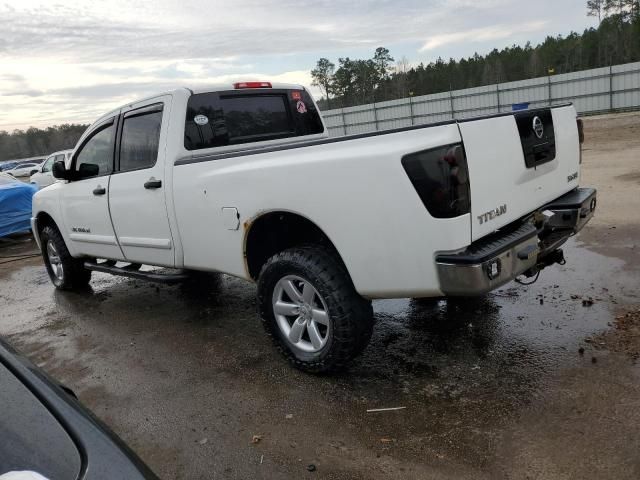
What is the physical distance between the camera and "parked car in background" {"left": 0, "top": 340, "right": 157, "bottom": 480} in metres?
1.42

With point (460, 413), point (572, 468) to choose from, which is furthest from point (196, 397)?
point (572, 468)

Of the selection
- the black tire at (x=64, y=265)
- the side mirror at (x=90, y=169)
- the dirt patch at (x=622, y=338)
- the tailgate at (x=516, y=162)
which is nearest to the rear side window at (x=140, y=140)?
the side mirror at (x=90, y=169)

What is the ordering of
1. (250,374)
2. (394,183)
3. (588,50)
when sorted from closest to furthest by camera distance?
(394,183) < (250,374) < (588,50)

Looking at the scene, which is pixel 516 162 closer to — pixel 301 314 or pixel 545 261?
pixel 545 261

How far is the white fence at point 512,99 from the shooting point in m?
31.5

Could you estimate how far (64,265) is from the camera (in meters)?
6.21

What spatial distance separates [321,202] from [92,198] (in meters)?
3.08

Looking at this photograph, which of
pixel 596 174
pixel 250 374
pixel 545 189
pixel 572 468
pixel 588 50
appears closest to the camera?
pixel 572 468

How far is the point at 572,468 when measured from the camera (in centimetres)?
246

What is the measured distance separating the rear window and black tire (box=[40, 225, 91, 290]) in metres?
2.79

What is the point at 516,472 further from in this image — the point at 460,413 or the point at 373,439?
the point at 373,439

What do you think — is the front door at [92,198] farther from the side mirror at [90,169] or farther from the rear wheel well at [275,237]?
the rear wheel well at [275,237]

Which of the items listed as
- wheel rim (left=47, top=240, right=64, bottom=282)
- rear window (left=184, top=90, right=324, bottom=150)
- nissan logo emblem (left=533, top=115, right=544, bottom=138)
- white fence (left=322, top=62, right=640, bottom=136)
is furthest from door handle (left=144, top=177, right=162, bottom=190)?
white fence (left=322, top=62, right=640, bottom=136)

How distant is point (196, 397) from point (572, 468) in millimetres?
2240
